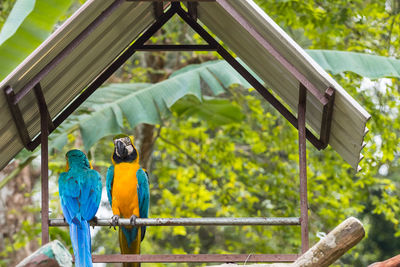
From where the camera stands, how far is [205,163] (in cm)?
1129

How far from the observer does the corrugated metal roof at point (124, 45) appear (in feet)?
10.6

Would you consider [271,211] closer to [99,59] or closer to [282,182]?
[282,182]

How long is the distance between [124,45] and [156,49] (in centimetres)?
25

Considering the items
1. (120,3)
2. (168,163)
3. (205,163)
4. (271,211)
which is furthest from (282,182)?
(120,3)

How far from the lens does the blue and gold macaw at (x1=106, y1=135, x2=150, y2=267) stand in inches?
186

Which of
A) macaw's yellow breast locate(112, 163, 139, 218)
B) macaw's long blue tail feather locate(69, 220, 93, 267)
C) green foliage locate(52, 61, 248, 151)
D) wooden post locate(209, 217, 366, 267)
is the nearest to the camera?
wooden post locate(209, 217, 366, 267)

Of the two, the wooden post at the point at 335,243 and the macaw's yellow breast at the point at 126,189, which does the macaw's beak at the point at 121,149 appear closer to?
the macaw's yellow breast at the point at 126,189

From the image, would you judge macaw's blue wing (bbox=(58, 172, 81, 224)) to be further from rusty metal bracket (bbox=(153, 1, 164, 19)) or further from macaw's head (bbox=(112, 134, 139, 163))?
rusty metal bracket (bbox=(153, 1, 164, 19))

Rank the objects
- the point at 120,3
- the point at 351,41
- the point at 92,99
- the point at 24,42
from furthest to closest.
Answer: the point at 351,41
the point at 92,99
the point at 24,42
the point at 120,3

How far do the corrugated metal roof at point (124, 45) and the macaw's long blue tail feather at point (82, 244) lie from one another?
0.62 metres

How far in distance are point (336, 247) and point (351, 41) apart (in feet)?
25.2

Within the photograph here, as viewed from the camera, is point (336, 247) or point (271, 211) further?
point (271, 211)

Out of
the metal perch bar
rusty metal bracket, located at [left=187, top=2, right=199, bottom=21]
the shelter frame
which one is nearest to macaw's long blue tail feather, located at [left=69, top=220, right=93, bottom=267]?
the shelter frame

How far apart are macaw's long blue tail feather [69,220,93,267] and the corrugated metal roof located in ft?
2.05
